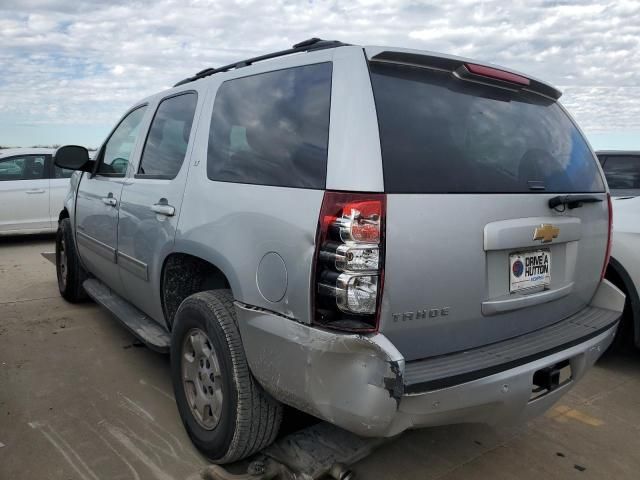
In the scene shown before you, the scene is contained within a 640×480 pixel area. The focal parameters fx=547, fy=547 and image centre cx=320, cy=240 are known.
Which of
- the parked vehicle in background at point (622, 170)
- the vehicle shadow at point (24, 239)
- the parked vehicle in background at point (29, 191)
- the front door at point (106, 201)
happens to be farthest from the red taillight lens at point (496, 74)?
the vehicle shadow at point (24, 239)

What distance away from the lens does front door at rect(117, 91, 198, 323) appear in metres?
3.01

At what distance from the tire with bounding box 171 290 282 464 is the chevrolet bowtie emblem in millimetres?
1340

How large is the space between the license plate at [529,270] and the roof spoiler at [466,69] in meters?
0.78

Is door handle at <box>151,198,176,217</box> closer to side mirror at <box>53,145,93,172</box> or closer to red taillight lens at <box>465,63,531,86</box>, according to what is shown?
side mirror at <box>53,145,93,172</box>

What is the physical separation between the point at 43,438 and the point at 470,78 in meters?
2.79

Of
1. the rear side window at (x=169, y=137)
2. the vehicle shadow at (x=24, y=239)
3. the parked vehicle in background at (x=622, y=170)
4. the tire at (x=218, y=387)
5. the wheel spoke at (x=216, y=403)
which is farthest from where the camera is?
the vehicle shadow at (x=24, y=239)

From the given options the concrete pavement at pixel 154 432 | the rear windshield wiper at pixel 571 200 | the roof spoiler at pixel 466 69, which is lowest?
the concrete pavement at pixel 154 432

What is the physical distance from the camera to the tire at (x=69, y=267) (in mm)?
5062

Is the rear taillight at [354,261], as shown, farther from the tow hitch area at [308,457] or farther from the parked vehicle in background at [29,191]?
the parked vehicle in background at [29,191]

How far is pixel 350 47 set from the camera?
7.13ft

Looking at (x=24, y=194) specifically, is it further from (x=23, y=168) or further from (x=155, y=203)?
(x=155, y=203)

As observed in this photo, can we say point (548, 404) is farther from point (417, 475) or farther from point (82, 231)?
point (82, 231)

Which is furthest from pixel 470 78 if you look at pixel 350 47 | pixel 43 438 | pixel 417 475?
pixel 43 438

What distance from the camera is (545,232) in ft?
7.75
